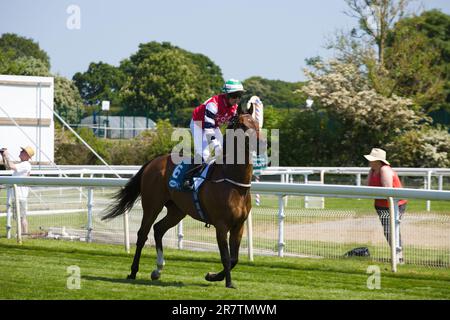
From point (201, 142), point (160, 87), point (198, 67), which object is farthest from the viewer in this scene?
point (198, 67)

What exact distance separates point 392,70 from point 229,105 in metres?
23.4

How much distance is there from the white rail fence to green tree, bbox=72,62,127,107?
5668cm

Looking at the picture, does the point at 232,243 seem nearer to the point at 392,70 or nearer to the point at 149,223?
the point at 149,223

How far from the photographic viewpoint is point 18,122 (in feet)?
60.5

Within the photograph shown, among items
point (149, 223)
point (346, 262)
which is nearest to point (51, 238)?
point (149, 223)

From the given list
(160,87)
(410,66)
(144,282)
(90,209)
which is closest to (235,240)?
(144,282)

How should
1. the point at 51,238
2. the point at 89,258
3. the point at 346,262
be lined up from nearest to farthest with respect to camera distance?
the point at 346,262, the point at 89,258, the point at 51,238

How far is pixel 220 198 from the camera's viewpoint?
8.06 m

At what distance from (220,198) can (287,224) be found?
2725mm

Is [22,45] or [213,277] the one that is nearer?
[213,277]

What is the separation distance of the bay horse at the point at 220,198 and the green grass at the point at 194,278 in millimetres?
349

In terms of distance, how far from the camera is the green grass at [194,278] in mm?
7523

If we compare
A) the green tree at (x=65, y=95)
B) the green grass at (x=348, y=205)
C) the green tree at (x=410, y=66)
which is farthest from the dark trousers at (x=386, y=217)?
the green tree at (x=65, y=95)

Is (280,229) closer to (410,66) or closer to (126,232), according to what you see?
(126,232)
